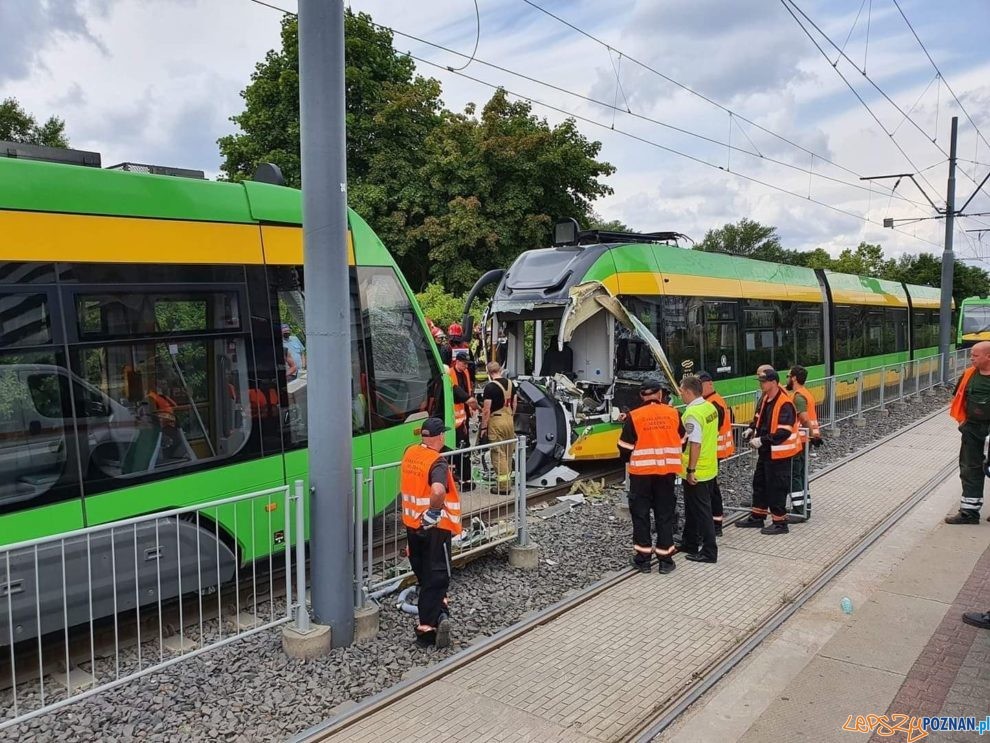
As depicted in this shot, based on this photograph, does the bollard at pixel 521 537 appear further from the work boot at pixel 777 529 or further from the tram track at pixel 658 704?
the work boot at pixel 777 529

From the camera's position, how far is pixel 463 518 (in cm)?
671

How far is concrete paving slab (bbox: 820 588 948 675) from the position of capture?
4.70 m

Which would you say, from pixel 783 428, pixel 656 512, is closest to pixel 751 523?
pixel 783 428

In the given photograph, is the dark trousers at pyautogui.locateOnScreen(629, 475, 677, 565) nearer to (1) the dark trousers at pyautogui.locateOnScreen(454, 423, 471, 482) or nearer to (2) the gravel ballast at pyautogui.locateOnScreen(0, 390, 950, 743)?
(2) the gravel ballast at pyautogui.locateOnScreen(0, 390, 950, 743)

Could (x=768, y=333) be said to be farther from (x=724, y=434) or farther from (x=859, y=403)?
(x=724, y=434)

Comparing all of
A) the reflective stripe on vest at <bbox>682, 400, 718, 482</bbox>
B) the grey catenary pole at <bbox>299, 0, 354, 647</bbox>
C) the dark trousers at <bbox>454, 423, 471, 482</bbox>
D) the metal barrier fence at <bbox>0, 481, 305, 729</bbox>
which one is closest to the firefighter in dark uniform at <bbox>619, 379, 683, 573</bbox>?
the reflective stripe on vest at <bbox>682, 400, 718, 482</bbox>

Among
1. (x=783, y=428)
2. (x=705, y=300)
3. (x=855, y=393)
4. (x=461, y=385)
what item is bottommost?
(x=855, y=393)

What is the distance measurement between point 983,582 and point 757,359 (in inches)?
303

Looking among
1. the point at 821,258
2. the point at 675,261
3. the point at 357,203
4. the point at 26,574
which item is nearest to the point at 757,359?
the point at 675,261

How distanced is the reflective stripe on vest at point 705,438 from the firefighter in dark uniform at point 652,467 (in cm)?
31

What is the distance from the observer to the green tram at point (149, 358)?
438cm

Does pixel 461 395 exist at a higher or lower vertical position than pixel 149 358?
lower

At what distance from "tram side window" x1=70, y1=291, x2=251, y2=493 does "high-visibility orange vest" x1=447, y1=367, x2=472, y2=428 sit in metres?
4.11

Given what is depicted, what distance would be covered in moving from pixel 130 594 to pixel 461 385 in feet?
18.4
